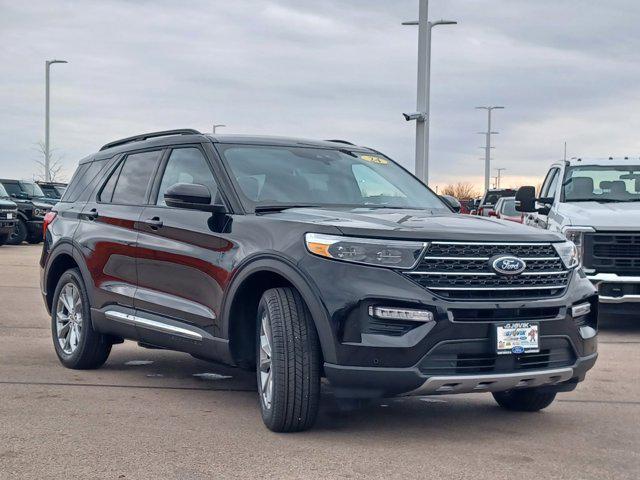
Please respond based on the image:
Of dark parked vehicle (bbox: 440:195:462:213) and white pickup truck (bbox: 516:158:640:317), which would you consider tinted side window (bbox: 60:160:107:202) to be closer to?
dark parked vehicle (bbox: 440:195:462:213)

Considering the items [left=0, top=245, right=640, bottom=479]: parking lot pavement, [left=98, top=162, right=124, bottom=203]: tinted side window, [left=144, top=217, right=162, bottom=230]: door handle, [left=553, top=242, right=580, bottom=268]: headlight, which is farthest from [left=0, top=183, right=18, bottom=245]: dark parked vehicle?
[left=553, top=242, right=580, bottom=268]: headlight

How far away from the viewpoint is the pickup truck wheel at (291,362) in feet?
17.5

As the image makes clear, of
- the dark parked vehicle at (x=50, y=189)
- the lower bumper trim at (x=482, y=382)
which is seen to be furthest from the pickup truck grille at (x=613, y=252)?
the dark parked vehicle at (x=50, y=189)

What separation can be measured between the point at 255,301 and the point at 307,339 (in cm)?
80

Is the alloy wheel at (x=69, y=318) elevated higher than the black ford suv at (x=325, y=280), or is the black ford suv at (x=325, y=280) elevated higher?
the black ford suv at (x=325, y=280)

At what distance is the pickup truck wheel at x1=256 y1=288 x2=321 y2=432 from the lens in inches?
210

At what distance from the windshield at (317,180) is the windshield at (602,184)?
17.9ft

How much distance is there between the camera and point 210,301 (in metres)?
6.16

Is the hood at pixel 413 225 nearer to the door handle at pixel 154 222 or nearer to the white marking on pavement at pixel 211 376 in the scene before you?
the door handle at pixel 154 222

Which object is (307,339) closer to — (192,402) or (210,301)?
(210,301)

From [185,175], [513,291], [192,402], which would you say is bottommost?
[192,402]

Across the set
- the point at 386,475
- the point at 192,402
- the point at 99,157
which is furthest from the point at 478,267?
the point at 99,157

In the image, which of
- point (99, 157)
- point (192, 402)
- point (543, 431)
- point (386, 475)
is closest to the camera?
point (386, 475)

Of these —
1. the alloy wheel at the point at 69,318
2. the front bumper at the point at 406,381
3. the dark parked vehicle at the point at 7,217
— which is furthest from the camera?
the dark parked vehicle at the point at 7,217
